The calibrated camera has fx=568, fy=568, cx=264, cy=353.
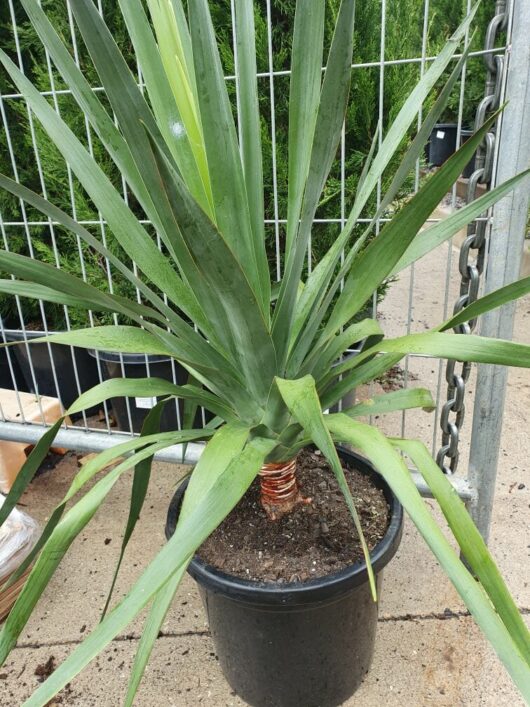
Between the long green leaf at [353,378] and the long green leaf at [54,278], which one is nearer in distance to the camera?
the long green leaf at [54,278]

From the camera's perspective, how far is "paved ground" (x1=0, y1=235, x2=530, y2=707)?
1.28 meters

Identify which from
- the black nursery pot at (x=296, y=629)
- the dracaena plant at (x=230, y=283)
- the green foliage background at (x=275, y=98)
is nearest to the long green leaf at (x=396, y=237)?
the dracaena plant at (x=230, y=283)

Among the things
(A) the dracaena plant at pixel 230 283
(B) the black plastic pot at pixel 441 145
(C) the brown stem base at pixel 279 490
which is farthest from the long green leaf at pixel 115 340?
(B) the black plastic pot at pixel 441 145

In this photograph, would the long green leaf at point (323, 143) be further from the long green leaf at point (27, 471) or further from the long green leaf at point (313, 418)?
the long green leaf at point (27, 471)

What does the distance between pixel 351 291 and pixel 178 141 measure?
1.21 feet

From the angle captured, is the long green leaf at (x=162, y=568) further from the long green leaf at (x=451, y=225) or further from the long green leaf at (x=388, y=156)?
the long green leaf at (x=451, y=225)

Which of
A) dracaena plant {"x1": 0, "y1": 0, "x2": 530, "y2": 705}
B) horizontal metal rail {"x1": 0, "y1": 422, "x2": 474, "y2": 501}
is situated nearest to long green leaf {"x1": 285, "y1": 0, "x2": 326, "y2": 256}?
dracaena plant {"x1": 0, "y1": 0, "x2": 530, "y2": 705}

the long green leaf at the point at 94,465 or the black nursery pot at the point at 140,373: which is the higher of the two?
the long green leaf at the point at 94,465

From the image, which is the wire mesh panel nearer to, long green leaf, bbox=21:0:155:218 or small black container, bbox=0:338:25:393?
Result: small black container, bbox=0:338:25:393

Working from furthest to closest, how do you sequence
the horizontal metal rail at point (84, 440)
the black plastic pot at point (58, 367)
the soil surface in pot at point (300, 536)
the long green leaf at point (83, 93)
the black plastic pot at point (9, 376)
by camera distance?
the black plastic pot at point (9, 376) → the black plastic pot at point (58, 367) → the horizontal metal rail at point (84, 440) → the soil surface in pot at point (300, 536) → the long green leaf at point (83, 93)

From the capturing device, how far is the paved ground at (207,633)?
128 centimetres


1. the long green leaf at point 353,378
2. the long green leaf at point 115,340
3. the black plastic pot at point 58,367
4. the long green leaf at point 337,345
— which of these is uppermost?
the long green leaf at point 115,340

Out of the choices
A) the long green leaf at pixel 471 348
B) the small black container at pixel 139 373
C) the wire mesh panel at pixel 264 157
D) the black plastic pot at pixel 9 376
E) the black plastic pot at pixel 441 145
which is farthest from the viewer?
the black plastic pot at pixel 441 145

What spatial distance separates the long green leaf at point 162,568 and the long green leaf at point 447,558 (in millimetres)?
184
